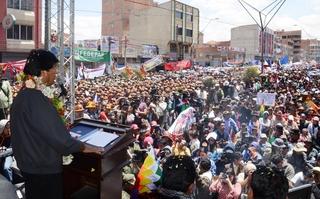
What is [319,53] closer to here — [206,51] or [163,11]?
[206,51]

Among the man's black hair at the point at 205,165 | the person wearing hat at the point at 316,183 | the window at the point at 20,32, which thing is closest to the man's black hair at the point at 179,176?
the person wearing hat at the point at 316,183

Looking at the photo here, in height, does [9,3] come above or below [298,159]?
above

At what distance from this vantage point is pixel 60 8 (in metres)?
8.89

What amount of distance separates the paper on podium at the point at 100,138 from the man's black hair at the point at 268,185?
1137 millimetres

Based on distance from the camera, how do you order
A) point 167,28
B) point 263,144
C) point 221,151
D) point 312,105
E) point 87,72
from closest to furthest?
1. point 221,151
2. point 263,144
3. point 312,105
4. point 87,72
5. point 167,28

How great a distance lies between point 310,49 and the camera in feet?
595

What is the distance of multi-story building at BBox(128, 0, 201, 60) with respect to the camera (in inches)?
2785

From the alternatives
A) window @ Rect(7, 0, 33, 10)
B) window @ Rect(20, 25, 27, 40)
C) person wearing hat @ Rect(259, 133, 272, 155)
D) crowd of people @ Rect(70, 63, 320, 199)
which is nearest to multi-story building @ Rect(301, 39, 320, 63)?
window @ Rect(7, 0, 33, 10)

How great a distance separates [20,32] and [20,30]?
17 centimetres

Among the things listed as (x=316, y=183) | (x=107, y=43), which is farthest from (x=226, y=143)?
(x=107, y=43)

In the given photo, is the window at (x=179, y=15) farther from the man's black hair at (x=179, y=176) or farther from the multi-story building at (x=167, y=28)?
the man's black hair at (x=179, y=176)

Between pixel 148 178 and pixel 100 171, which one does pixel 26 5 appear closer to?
pixel 148 178

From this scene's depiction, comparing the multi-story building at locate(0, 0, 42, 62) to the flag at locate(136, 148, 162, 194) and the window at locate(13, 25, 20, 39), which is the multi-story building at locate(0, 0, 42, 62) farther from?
the flag at locate(136, 148, 162, 194)

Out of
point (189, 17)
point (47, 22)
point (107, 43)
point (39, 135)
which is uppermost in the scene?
point (189, 17)
